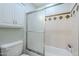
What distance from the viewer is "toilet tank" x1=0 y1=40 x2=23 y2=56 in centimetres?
133

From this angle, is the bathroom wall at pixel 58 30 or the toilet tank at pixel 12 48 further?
the bathroom wall at pixel 58 30

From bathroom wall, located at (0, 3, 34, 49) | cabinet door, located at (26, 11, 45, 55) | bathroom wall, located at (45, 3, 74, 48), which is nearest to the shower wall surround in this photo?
bathroom wall, located at (45, 3, 74, 48)

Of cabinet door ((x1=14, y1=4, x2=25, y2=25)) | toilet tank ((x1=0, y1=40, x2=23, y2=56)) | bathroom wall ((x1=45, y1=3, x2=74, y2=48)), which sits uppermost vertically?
cabinet door ((x1=14, y1=4, x2=25, y2=25))

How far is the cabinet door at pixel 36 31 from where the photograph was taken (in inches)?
69.1

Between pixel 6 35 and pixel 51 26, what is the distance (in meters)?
0.94

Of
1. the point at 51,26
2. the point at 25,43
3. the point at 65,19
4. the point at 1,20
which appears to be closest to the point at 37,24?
the point at 51,26

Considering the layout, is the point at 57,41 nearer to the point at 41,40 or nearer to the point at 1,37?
the point at 41,40

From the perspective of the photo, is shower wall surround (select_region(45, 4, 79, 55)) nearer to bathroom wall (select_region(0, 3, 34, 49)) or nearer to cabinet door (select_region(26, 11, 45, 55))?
cabinet door (select_region(26, 11, 45, 55))

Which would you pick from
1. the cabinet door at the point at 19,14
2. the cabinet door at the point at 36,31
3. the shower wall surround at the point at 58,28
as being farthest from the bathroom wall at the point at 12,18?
the shower wall surround at the point at 58,28

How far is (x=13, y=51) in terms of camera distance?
4.71ft

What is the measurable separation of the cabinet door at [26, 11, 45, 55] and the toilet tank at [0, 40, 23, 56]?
233 millimetres

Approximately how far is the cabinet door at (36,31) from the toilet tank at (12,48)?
233 millimetres

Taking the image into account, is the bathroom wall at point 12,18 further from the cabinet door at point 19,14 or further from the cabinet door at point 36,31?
the cabinet door at point 36,31

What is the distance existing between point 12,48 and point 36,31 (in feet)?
2.07
